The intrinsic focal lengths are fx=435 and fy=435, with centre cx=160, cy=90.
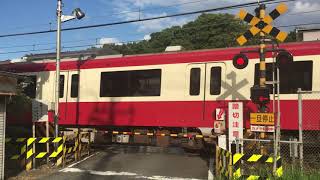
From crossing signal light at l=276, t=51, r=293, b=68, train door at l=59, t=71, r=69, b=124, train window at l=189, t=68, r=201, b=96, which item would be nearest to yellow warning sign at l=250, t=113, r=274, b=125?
crossing signal light at l=276, t=51, r=293, b=68

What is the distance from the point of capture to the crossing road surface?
11539 millimetres

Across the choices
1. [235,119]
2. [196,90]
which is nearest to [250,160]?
[235,119]

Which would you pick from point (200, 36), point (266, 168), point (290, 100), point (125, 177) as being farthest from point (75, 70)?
point (200, 36)

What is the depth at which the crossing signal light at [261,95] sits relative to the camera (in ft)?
36.8

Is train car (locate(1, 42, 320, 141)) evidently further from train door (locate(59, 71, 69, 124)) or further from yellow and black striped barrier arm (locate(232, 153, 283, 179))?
yellow and black striped barrier arm (locate(232, 153, 283, 179))

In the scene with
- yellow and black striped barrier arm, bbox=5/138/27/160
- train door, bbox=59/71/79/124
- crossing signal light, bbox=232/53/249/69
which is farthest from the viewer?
train door, bbox=59/71/79/124

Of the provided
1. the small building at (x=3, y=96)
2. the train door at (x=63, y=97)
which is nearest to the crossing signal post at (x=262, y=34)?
the small building at (x=3, y=96)

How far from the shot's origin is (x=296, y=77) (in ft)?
43.5

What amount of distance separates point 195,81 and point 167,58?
1.36 m

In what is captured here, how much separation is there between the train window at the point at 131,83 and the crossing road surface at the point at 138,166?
2.15m

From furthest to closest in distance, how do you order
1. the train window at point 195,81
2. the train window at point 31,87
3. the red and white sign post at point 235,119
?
1. the train window at point 31,87
2. the train window at point 195,81
3. the red and white sign post at point 235,119

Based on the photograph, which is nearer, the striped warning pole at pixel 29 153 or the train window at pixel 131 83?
the striped warning pole at pixel 29 153

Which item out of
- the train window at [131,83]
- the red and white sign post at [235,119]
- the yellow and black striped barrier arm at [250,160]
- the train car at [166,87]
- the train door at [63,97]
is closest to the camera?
the yellow and black striped barrier arm at [250,160]

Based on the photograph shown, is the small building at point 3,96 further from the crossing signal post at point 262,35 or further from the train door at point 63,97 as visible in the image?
the crossing signal post at point 262,35
